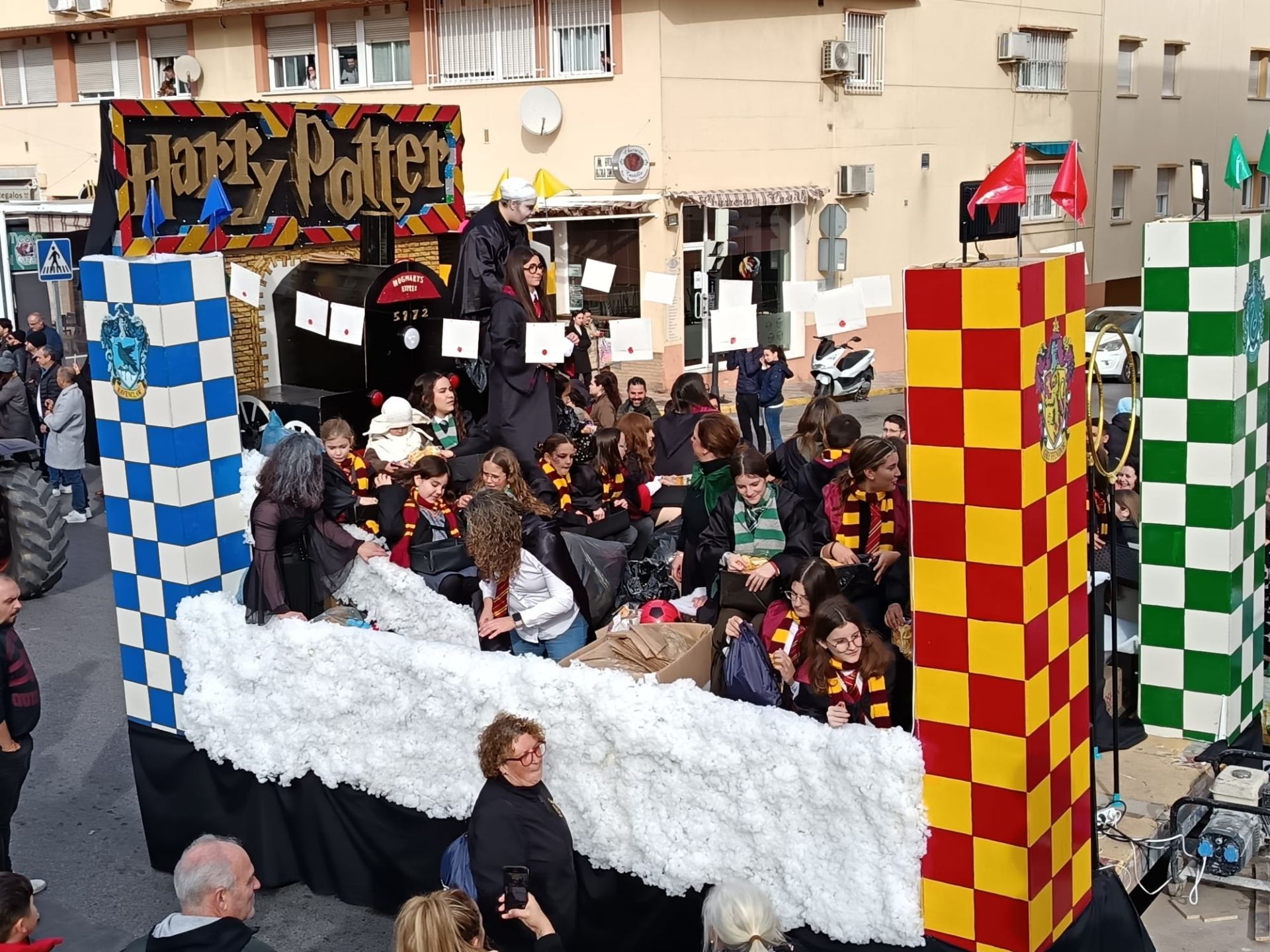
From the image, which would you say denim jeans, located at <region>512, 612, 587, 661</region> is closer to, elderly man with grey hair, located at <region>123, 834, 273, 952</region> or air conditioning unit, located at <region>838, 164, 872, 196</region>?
elderly man with grey hair, located at <region>123, 834, 273, 952</region>

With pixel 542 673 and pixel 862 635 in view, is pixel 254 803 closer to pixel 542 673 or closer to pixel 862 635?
pixel 542 673

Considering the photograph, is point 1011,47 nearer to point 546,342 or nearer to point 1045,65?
point 1045,65

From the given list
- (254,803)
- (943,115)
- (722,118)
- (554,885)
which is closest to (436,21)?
(722,118)

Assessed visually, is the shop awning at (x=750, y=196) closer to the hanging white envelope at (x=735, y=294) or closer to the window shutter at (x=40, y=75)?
the hanging white envelope at (x=735, y=294)

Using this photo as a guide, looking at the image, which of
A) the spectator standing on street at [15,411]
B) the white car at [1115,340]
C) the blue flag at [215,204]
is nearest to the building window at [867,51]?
the white car at [1115,340]

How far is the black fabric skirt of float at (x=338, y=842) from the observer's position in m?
5.06

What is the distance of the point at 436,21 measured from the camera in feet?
70.3

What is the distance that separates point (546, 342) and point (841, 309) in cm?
214

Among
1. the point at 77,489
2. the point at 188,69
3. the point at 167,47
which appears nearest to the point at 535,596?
the point at 77,489

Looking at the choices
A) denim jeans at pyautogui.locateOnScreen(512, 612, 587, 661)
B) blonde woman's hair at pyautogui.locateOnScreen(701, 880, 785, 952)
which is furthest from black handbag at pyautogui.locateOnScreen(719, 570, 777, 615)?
blonde woman's hair at pyautogui.locateOnScreen(701, 880, 785, 952)

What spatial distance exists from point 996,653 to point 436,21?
1934 centimetres

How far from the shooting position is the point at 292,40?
23.0 metres

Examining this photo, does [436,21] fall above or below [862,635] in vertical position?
above

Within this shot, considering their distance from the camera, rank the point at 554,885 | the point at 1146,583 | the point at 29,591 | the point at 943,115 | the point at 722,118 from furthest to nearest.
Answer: the point at 943,115, the point at 722,118, the point at 29,591, the point at 1146,583, the point at 554,885
